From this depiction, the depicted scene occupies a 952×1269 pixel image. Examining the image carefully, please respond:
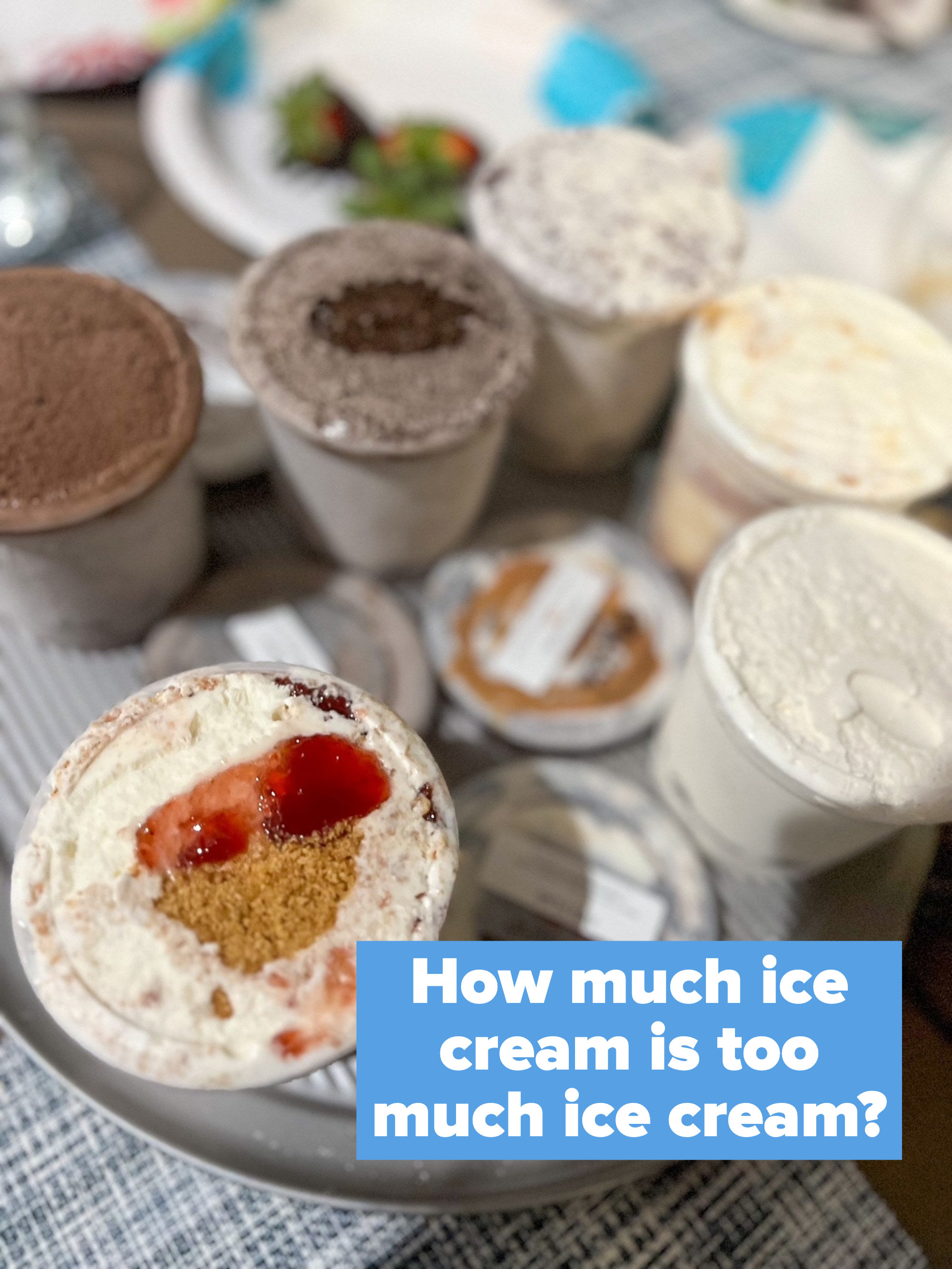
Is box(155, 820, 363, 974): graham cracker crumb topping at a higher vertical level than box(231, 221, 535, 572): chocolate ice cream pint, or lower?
lower

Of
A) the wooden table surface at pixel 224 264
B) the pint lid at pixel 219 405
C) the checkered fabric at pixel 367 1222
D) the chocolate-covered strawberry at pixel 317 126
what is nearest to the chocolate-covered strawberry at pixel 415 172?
the chocolate-covered strawberry at pixel 317 126

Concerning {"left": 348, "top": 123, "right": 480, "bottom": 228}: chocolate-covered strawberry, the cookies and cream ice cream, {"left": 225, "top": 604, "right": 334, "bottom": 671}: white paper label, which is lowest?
{"left": 225, "top": 604, "right": 334, "bottom": 671}: white paper label

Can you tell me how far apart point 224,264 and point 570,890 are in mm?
1015

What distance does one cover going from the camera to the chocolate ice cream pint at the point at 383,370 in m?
0.92

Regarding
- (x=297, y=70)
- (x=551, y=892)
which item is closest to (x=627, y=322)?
(x=551, y=892)

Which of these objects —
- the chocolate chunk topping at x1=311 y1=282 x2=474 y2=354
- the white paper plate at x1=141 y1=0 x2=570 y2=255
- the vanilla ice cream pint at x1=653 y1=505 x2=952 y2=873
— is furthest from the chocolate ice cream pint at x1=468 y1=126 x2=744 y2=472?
the white paper plate at x1=141 y1=0 x2=570 y2=255

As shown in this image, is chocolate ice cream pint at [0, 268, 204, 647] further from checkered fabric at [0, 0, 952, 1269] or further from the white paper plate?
the white paper plate

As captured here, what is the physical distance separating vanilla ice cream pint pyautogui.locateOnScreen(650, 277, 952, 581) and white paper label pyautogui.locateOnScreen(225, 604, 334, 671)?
17.9 inches

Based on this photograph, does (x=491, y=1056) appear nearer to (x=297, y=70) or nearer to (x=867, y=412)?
(x=867, y=412)

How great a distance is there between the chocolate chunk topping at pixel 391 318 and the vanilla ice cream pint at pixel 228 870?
1.38ft

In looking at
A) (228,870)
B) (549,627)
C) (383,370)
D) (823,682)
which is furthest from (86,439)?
(823,682)

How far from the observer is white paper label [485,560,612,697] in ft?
3.55

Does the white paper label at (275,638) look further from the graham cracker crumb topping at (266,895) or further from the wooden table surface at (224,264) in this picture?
the wooden table surface at (224,264)

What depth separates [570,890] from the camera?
37.9 inches
